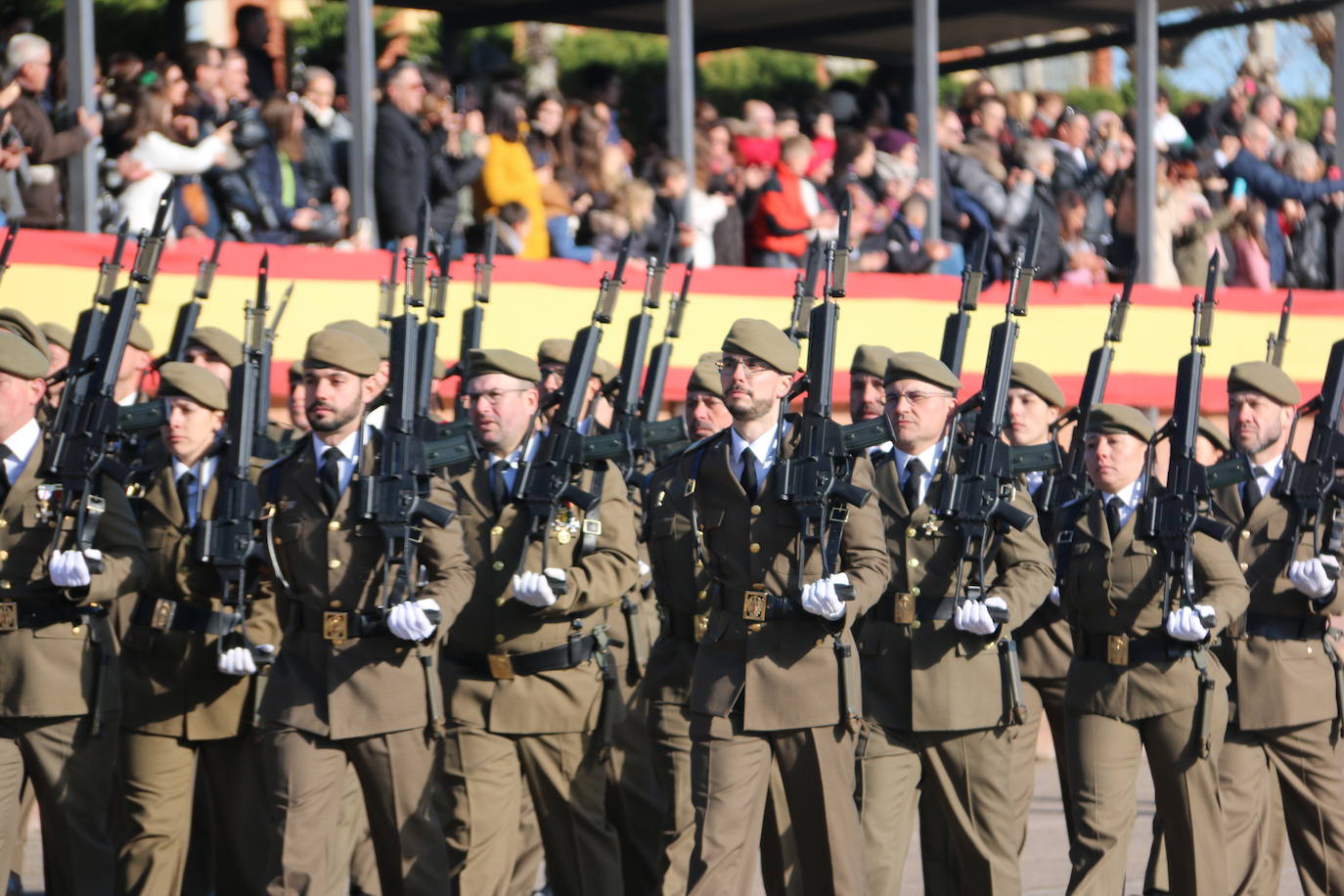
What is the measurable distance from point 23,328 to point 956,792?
134 inches

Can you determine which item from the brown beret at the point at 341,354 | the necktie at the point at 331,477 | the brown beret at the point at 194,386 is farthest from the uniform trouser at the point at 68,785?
the brown beret at the point at 341,354

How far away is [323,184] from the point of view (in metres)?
10.6

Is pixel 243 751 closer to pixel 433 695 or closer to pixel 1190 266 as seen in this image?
pixel 433 695

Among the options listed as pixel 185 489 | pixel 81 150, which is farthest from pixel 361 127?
pixel 185 489

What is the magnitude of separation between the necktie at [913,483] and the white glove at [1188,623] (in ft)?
2.82

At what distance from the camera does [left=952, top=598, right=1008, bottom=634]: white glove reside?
6.67 m

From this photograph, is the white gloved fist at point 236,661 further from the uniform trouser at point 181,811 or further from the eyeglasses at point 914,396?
the eyeglasses at point 914,396

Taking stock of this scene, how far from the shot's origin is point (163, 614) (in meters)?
6.91

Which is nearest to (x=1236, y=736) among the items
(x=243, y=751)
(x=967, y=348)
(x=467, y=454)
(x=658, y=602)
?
(x=658, y=602)

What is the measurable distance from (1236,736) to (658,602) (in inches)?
76.8

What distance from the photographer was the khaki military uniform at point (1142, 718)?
6.88 metres

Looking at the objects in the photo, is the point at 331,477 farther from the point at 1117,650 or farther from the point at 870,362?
the point at 1117,650

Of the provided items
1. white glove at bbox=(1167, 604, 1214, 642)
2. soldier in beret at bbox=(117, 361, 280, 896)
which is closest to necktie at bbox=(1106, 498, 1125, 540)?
white glove at bbox=(1167, 604, 1214, 642)

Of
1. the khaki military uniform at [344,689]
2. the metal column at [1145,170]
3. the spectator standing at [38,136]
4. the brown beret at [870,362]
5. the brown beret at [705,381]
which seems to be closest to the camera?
the khaki military uniform at [344,689]
